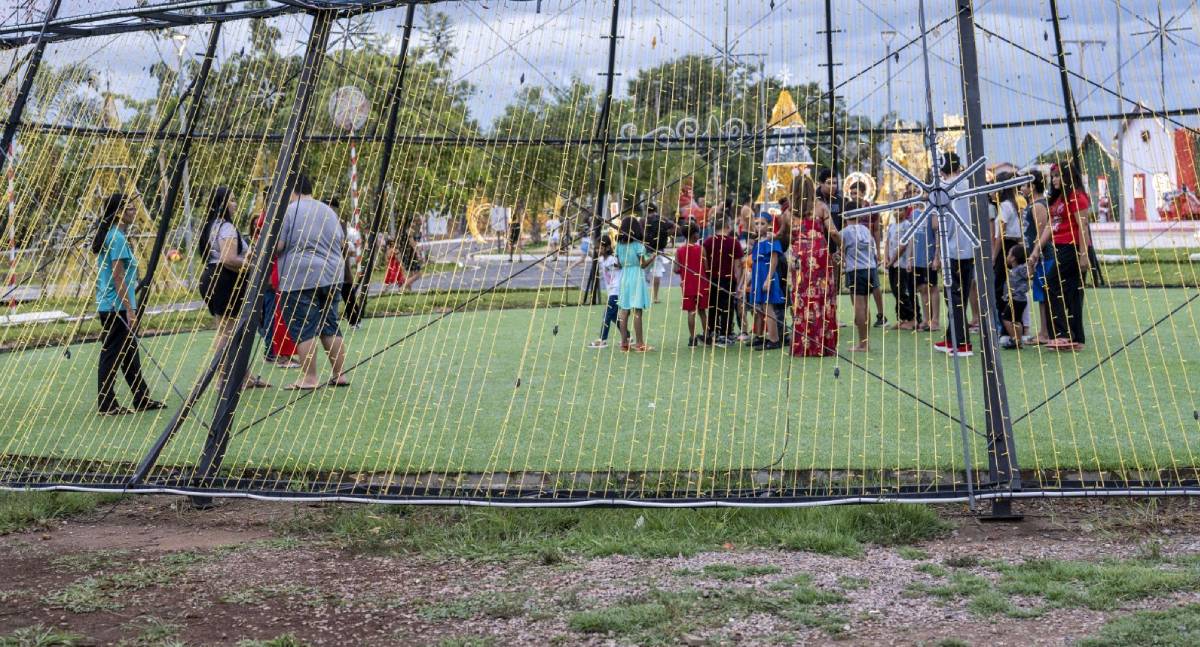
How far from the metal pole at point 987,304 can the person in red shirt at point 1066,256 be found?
13.2ft

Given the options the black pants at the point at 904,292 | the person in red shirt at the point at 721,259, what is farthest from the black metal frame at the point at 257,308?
the black pants at the point at 904,292

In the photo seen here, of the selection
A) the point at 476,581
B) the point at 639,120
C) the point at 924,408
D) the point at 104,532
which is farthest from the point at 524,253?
the point at 476,581

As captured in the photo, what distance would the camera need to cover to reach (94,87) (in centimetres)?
840

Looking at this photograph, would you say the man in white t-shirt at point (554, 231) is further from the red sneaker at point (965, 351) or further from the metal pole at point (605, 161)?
the metal pole at point (605, 161)

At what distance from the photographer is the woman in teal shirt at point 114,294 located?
335 inches

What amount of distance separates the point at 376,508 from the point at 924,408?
11.5ft

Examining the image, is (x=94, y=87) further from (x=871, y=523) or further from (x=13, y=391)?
(x=871, y=523)

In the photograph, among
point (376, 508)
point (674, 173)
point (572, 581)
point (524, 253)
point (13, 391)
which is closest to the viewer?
point (572, 581)

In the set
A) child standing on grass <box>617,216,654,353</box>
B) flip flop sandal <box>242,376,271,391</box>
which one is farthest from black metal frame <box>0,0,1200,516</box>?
child standing on grass <box>617,216,654,353</box>

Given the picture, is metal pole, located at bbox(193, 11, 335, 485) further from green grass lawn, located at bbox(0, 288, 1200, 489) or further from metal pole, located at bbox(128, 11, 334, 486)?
green grass lawn, located at bbox(0, 288, 1200, 489)

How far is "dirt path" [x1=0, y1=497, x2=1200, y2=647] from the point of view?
4312 millimetres

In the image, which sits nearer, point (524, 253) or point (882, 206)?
point (882, 206)

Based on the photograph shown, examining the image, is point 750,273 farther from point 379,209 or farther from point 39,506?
point 39,506

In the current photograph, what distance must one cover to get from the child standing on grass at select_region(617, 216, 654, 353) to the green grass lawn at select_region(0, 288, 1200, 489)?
9.1 inches
